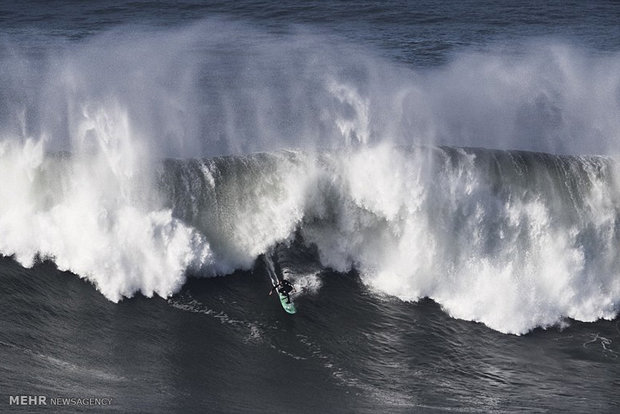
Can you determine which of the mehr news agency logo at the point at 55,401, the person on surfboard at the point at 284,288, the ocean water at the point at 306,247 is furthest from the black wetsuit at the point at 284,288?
the mehr news agency logo at the point at 55,401

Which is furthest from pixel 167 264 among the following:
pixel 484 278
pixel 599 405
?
pixel 599 405

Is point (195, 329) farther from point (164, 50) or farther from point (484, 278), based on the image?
point (164, 50)

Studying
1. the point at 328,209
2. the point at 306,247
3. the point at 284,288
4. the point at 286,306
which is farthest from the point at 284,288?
the point at 328,209

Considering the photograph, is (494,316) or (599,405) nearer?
(599,405)

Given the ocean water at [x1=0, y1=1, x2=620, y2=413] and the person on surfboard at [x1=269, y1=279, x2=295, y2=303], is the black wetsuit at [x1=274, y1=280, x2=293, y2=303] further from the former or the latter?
the ocean water at [x1=0, y1=1, x2=620, y2=413]

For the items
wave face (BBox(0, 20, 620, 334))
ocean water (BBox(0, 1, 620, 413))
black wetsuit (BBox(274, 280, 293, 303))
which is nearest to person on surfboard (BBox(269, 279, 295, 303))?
black wetsuit (BBox(274, 280, 293, 303))

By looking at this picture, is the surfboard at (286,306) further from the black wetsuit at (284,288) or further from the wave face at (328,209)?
the wave face at (328,209)
